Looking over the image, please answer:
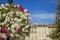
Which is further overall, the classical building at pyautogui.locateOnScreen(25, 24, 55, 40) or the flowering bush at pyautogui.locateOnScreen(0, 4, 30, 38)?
the classical building at pyautogui.locateOnScreen(25, 24, 55, 40)

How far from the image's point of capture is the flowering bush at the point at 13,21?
9453mm

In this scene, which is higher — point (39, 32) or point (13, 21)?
point (13, 21)

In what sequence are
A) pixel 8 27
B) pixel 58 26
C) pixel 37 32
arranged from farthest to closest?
pixel 37 32 → pixel 58 26 → pixel 8 27

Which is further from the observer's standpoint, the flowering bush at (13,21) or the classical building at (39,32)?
the classical building at (39,32)

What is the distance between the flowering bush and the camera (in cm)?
945

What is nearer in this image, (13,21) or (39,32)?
(13,21)

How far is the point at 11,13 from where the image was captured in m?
9.70

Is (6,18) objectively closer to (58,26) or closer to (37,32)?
(58,26)

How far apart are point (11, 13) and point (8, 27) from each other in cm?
51

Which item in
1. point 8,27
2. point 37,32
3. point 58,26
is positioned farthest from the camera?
point 37,32

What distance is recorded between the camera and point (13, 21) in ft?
31.4

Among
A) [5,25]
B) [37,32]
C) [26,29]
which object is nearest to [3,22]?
[5,25]

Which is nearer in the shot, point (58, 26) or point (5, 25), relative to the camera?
point (5, 25)

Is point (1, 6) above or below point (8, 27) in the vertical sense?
above
